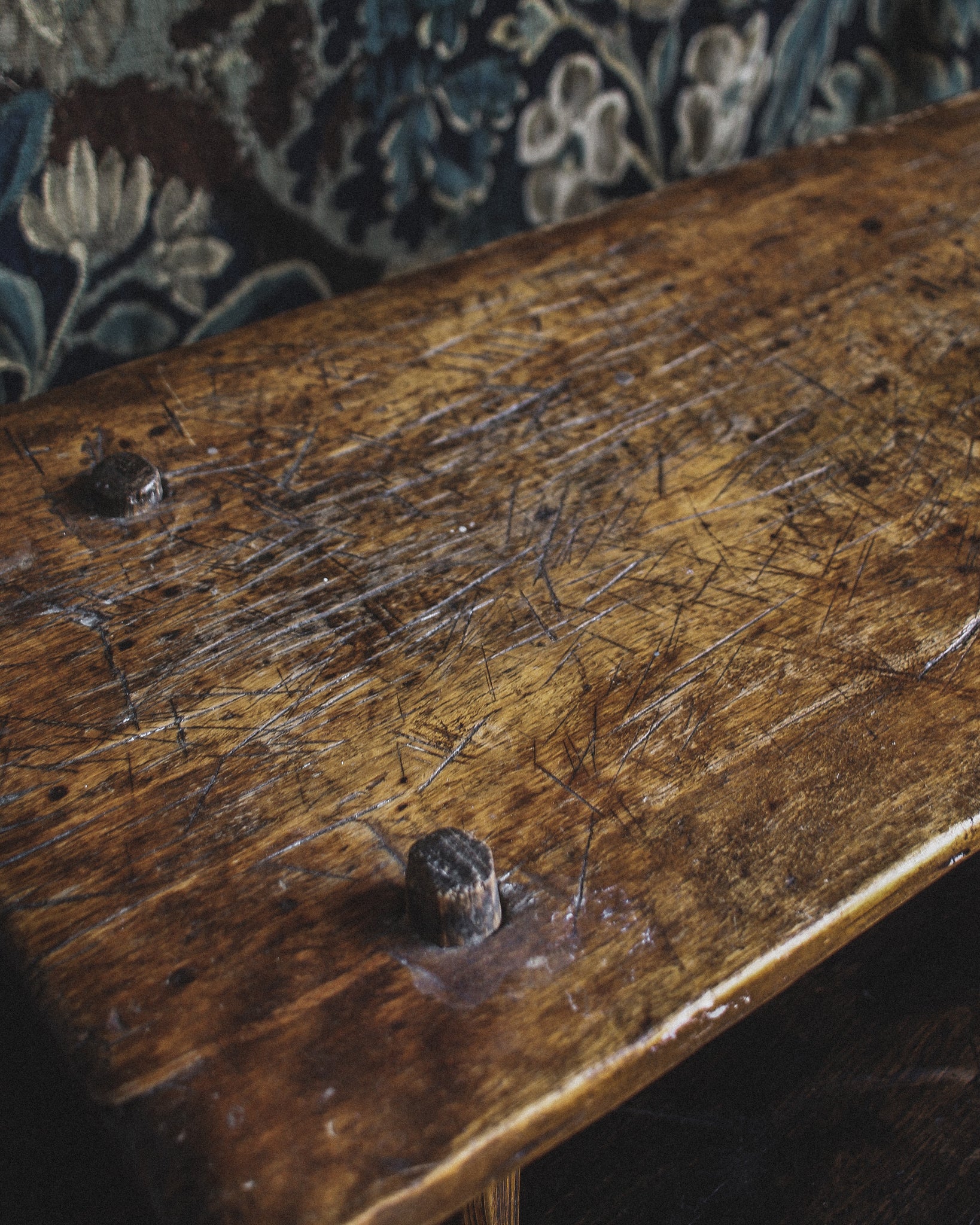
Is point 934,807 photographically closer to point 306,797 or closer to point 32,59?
point 306,797

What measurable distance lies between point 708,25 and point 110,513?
85 cm

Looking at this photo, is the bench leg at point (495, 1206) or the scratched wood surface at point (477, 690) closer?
the scratched wood surface at point (477, 690)

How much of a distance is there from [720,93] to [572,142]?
7.8 inches

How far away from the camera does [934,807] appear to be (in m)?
0.54

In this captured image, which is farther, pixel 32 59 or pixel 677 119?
pixel 677 119

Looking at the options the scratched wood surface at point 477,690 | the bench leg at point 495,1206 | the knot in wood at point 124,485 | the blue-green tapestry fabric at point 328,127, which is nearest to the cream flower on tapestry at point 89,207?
the blue-green tapestry fabric at point 328,127

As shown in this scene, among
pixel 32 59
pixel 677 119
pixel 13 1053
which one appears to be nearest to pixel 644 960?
pixel 13 1053

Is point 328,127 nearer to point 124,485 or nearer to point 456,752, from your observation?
point 124,485

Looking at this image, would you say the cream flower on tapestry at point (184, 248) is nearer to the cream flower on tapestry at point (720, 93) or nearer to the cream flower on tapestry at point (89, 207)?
the cream flower on tapestry at point (89, 207)

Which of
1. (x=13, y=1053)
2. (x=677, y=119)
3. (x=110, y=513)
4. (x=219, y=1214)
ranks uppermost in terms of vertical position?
(x=677, y=119)

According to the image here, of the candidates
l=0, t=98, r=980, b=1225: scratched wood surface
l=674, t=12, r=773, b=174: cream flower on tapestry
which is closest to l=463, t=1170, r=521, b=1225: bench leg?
l=0, t=98, r=980, b=1225: scratched wood surface

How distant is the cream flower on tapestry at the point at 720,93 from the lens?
115cm

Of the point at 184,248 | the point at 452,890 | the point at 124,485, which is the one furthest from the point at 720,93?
the point at 452,890

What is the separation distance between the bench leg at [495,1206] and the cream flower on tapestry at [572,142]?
Answer: 94 centimetres
